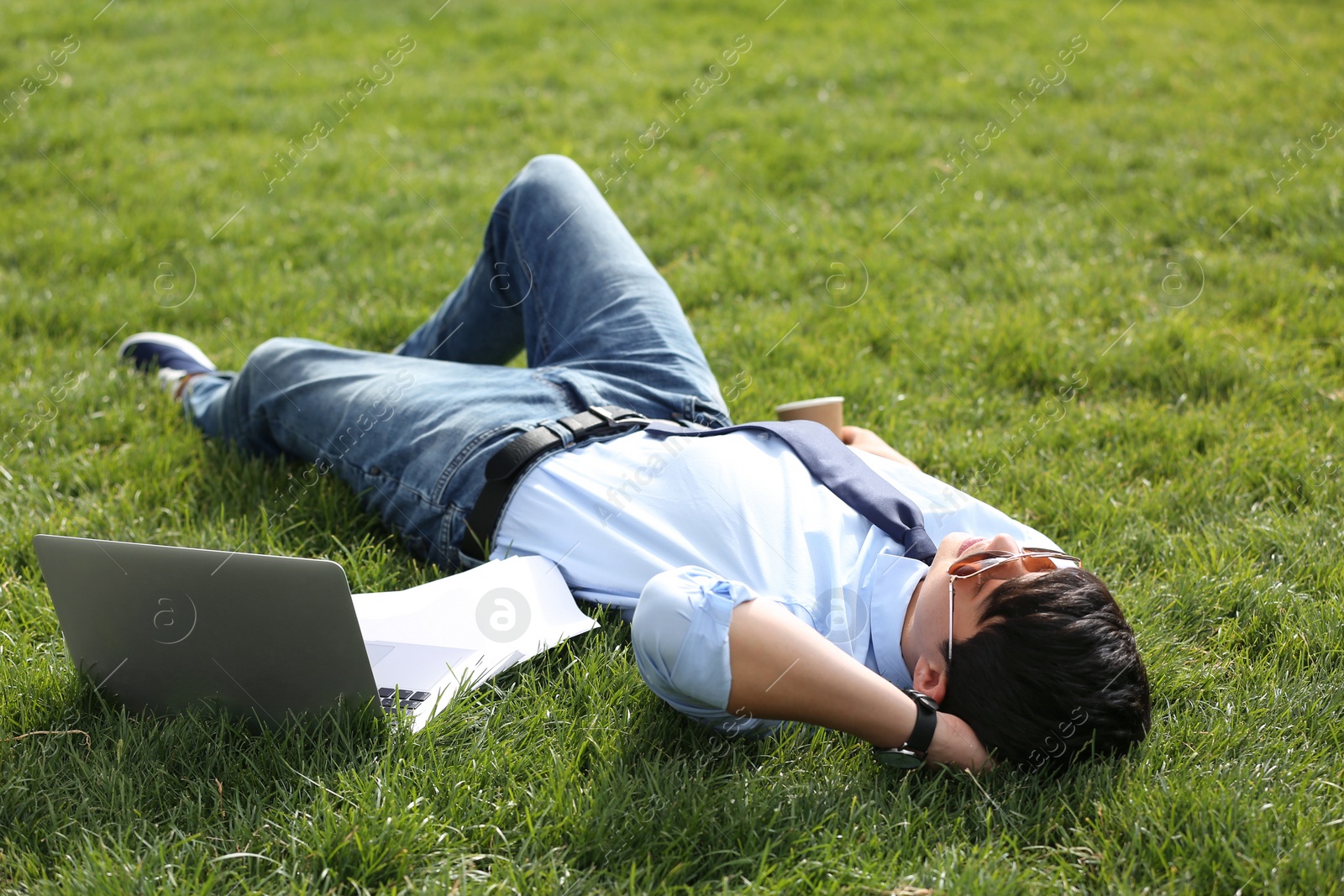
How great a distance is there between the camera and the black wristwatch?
1898 mm

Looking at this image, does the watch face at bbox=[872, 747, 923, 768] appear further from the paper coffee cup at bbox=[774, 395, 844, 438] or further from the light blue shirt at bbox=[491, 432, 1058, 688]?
the paper coffee cup at bbox=[774, 395, 844, 438]

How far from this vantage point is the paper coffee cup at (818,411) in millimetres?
2869

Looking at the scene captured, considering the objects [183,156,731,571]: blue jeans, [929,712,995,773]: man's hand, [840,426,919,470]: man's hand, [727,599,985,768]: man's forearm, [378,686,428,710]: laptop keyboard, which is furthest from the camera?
[840,426,919,470]: man's hand

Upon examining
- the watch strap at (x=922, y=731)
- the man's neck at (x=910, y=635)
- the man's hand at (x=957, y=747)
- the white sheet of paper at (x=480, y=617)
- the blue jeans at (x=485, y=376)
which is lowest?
the man's hand at (x=957, y=747)

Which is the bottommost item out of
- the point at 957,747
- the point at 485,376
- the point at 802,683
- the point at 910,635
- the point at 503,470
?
the point at 957,747

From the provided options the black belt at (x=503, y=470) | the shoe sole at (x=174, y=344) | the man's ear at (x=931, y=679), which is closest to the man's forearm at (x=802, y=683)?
the man's ear at (x=931, y=679)

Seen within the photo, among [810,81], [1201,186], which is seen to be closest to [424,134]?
[810,81]

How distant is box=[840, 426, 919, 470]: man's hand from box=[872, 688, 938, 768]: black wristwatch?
38.0 inches

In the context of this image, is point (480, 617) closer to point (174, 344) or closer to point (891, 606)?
point (891, 606)

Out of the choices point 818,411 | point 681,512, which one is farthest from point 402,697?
point 818,411

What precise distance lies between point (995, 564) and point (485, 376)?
4.84 feet

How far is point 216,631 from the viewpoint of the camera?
1.92m

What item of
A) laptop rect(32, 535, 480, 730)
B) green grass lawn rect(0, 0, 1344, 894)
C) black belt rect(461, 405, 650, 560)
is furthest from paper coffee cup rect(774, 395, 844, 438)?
laptop rect(32, 535, 480, 730)

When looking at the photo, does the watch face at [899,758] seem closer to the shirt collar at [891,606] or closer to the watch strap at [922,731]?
the watch strap at [922,731]
